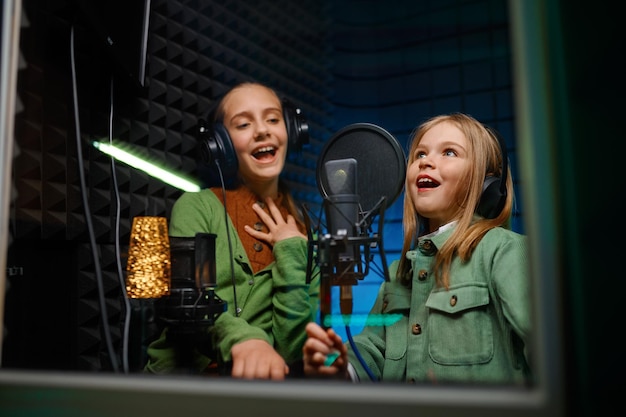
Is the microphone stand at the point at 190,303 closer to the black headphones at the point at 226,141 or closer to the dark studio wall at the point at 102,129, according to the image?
the dark studio wall at the point at 102,129

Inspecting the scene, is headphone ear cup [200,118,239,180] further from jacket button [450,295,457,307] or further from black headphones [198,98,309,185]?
jacket button [450,295,457,307]

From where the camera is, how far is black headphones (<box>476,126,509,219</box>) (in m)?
1.26

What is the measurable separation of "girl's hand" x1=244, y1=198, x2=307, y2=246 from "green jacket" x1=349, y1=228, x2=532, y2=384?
0.30 meters

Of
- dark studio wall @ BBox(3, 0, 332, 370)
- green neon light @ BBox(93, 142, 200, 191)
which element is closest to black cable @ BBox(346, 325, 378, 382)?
dark studio wall @ BBox(3, 0, 332, 370)

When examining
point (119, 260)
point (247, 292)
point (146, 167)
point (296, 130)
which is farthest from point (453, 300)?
point (146, 167)

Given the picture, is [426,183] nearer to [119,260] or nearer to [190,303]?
[190,303]

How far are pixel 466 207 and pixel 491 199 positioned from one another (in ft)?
0.20

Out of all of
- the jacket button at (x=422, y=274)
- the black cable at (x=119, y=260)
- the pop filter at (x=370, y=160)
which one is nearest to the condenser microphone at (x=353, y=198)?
the pop filter at (x=370, y=160)

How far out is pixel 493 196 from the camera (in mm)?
1269

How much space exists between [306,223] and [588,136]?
2.66 feet

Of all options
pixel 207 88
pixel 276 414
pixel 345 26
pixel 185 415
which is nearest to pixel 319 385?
pixel 276 414

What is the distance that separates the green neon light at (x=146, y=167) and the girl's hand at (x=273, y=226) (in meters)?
0.22

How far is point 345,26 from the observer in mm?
1770

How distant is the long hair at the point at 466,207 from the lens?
4.09 ft
